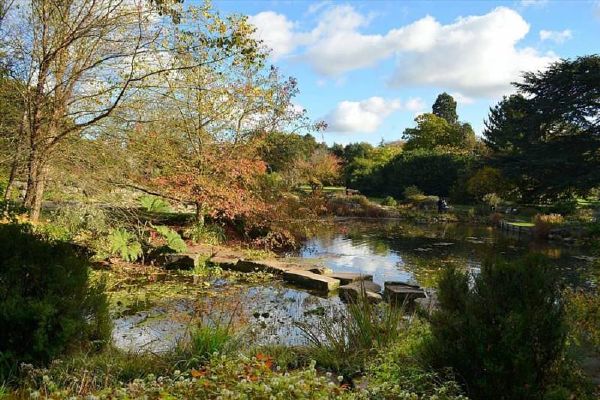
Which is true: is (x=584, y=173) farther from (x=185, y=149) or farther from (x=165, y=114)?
(x=165, y=114)

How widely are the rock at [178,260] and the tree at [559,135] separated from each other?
649 inches

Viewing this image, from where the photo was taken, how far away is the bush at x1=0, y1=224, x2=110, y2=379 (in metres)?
3.09

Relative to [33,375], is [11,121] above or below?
above

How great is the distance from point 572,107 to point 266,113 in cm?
1422

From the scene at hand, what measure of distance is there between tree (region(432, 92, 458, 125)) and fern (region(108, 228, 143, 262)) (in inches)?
1814

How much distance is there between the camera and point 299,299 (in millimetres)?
7688

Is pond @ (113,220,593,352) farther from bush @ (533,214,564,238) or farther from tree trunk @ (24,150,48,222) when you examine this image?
tree trunk @ (24,150,48,222)

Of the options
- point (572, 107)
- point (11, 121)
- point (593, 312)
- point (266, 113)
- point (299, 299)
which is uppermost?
point (572, 107)

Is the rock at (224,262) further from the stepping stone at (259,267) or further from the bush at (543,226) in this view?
the bush at (543,226)

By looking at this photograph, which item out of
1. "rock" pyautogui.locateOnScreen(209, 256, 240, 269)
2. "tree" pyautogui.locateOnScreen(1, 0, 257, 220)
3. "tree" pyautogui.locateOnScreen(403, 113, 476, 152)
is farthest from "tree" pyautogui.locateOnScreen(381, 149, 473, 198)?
"tree" pyautogui.locateOnScreen(1, 0, 257, 220)

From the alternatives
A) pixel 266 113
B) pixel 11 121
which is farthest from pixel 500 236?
pixel 11 121

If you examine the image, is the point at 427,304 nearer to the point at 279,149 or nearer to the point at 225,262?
the point at 225,262

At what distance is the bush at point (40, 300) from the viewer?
10.2 feet

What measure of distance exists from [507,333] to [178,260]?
7750 millimetres
